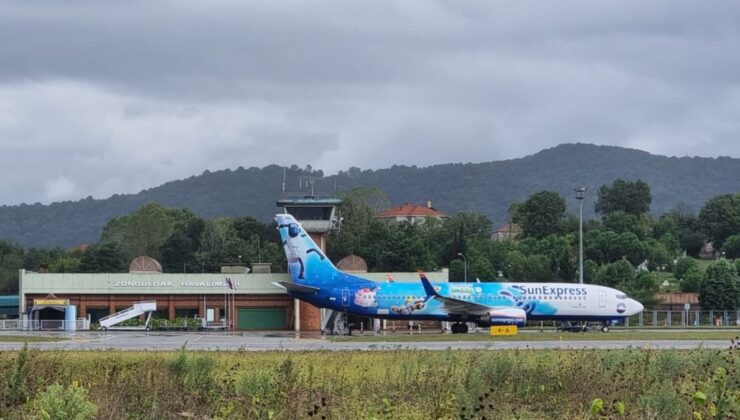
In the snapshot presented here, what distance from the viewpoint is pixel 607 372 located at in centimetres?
2645

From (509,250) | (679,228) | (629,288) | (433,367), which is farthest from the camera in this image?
(679,228)

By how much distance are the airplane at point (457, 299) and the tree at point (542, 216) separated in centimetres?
10336

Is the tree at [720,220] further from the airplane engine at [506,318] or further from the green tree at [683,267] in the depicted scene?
the airplane engine at [506,318]

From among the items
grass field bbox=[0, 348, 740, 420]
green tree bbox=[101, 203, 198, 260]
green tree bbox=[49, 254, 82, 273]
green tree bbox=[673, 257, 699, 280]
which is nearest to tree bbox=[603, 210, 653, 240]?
green tree bbox=[673, 257, 699, 280]

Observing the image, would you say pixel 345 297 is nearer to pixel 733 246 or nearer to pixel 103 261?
pixel 103 261

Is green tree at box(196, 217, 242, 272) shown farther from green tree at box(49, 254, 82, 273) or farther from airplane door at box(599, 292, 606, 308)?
airplane door at box(599, 292, 606, 308)

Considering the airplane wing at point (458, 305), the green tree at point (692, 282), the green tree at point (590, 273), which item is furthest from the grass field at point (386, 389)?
the green tree at point (692, 282)

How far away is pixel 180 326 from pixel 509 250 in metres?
72.6

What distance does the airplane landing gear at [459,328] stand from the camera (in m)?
68.0

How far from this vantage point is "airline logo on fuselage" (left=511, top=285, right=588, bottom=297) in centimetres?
6812

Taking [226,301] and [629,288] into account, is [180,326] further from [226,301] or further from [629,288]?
[629,288]

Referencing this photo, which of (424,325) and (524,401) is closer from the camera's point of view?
(524,401)

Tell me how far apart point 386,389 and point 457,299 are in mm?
42853

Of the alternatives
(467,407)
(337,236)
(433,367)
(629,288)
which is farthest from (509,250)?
(467,407)
